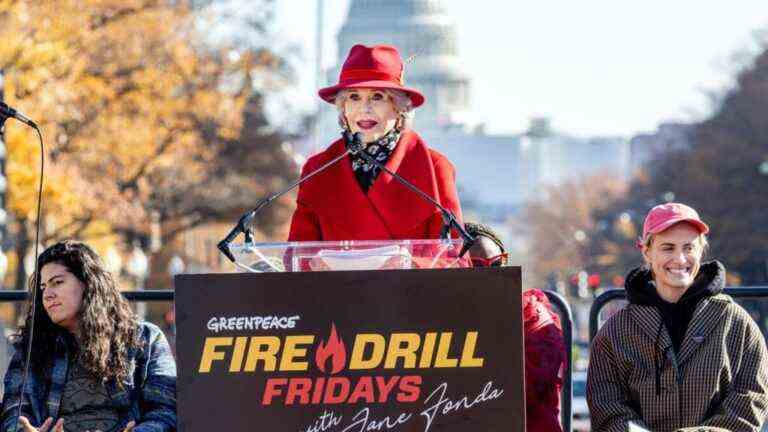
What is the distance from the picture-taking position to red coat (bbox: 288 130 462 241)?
21.9 feet

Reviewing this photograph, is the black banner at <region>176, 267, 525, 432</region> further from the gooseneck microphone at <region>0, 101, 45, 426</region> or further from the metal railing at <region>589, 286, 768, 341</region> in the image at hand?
the metal railing at <region>589, 286, 768, 341</region>

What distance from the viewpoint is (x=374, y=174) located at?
674cm

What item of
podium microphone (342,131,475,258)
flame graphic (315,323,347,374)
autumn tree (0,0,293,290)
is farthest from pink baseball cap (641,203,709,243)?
autumn tree (0,0,293,290)

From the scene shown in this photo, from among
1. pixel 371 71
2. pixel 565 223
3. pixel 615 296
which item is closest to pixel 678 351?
pixel 615 296

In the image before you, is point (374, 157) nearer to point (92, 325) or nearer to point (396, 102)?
point (396, 102)

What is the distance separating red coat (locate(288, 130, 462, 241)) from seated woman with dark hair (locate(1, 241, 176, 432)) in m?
0.69

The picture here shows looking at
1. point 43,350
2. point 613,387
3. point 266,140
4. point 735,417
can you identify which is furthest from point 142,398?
point 266,140

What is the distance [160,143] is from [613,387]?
115 ft

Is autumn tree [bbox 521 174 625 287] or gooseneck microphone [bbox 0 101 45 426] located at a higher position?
autumn tree [bbox 521 174 625 287]

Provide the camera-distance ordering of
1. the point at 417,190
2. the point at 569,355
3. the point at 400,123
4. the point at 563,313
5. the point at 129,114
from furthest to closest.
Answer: the point at 129,114 → the point at 563,313 → the point at 569,355 → the point at 400,123 → the point at 417,190

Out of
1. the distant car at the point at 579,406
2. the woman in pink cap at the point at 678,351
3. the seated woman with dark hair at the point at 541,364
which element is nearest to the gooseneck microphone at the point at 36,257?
the seated woman with dark hair at the point at 541,364

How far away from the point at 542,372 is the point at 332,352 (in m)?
1.21

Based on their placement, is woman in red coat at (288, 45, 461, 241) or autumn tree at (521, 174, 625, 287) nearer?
woman in red coat at (288, 45, 461, 241)

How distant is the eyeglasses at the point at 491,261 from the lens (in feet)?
20.9
